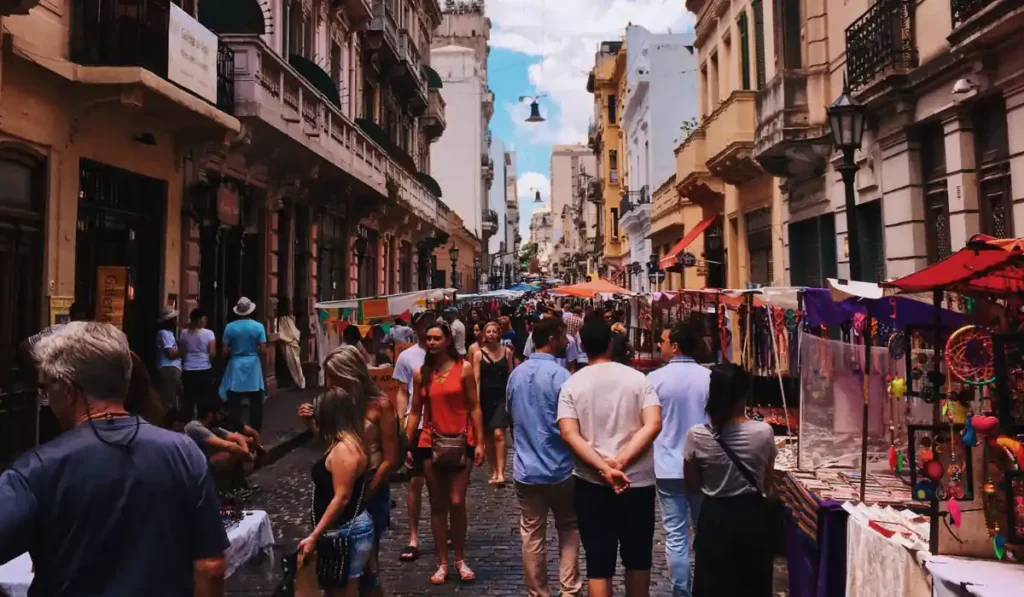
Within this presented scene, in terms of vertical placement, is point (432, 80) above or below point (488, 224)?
above

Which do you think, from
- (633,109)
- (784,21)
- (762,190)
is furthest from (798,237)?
(633,109)

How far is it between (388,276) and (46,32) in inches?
803

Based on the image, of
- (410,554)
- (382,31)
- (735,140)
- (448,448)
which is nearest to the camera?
(448,448)

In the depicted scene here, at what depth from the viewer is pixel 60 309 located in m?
9.45

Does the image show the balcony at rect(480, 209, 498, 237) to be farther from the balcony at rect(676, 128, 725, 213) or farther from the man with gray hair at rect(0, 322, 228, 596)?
the man with gray hair at rect(0, 322, 228, 596)

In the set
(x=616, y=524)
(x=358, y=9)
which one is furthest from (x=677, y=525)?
(x=358, y=9)

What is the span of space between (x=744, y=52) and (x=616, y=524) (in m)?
16.7

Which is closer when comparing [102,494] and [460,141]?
[102,494]

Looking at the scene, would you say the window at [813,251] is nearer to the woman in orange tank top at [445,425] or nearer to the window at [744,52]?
the window at [744,52]

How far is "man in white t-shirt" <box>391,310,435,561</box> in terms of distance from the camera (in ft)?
20.6

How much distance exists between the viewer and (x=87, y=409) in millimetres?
2352

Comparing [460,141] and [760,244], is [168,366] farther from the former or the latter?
[460,141]

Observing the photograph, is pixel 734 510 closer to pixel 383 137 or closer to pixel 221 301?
pixel 221 301

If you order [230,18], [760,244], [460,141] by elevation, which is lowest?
[760,244]
